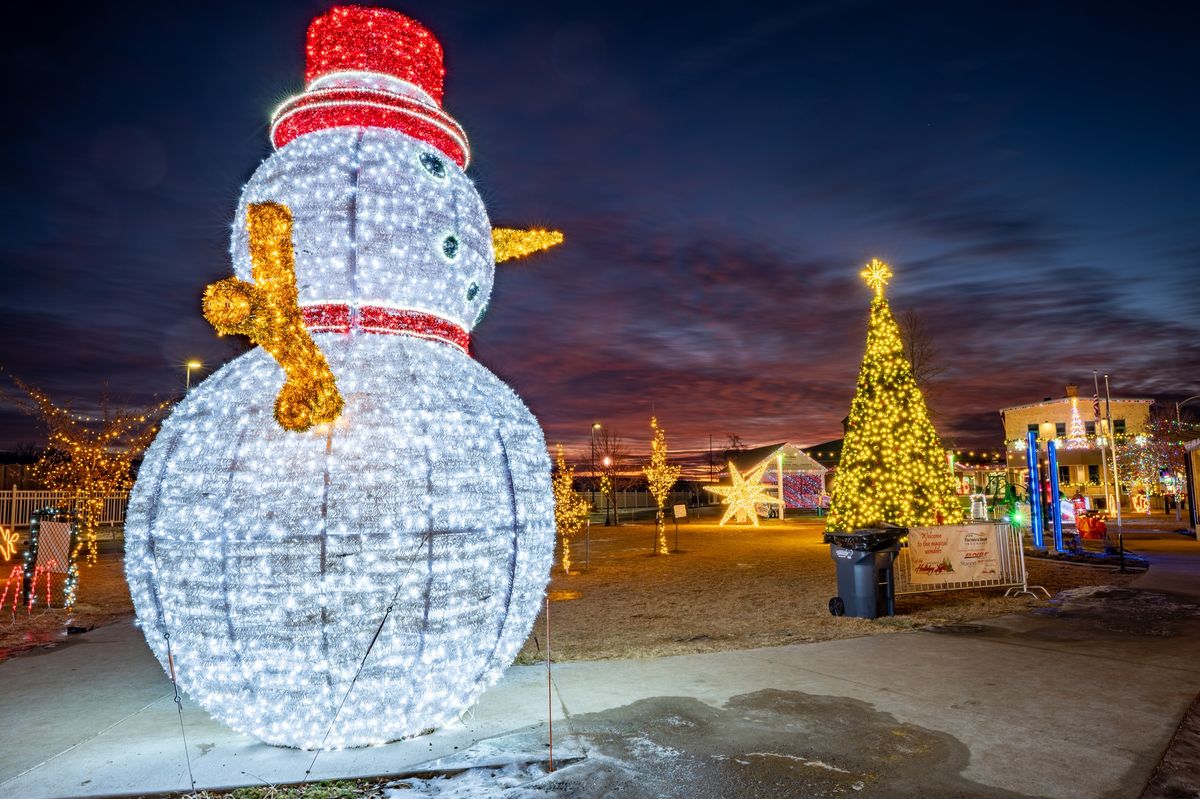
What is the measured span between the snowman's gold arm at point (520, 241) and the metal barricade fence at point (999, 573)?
832 cm

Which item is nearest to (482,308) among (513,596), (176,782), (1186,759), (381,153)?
(381,153)

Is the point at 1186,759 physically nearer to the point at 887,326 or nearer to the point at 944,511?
the point at 944,511

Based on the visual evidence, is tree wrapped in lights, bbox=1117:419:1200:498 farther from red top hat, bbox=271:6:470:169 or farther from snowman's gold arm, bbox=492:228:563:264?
red top hat, bbox=271:6:470:169

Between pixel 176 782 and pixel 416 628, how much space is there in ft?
6.06

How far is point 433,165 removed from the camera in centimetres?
451

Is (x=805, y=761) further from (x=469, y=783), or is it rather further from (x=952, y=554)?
(x=952, y=554)

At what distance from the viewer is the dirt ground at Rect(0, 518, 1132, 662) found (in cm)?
817

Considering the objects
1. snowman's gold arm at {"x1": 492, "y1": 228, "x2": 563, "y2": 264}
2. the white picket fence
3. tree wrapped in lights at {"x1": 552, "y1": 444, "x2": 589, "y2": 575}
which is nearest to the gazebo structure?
tree wrapped in lights at {"x1": 552, "y1": 444, "x2": 589, "y2": 575}

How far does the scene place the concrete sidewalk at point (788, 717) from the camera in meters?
4.17

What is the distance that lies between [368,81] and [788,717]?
18.1 feet

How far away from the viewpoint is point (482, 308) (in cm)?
497

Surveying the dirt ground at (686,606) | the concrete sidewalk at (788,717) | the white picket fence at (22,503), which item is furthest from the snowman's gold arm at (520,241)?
the white picket fence at (22,503)

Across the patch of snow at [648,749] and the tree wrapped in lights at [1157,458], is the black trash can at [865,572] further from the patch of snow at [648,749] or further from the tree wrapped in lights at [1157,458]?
the tree wrapped in lights at [1157,458]

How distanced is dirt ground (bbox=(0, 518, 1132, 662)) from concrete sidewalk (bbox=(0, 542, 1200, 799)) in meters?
0.82
